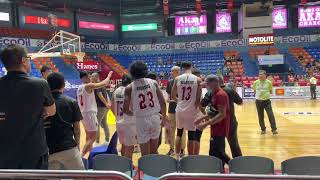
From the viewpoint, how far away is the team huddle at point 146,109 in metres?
5.16

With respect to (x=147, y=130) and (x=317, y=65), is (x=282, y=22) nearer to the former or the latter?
(x=317, y=65)

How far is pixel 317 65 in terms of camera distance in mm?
25578

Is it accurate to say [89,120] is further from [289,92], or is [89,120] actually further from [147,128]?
[289,92]

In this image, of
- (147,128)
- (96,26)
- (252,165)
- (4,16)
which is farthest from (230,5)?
(252,165)

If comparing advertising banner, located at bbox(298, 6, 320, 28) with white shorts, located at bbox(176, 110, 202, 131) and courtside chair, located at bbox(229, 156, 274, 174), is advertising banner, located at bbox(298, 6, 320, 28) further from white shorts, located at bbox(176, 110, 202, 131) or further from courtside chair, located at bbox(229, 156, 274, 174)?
courtside chair, located at bbox(229, 156, 274, 174)

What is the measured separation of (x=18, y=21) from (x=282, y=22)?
58.6 feet

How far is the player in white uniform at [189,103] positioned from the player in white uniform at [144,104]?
1.02 meters

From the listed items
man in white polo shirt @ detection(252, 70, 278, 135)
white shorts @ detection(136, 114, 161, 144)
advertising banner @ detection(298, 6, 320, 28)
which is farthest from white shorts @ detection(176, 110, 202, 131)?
advertising banner @ detection(298, 6, 320, 28)

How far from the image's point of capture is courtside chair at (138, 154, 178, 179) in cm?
386

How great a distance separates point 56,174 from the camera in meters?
2.28

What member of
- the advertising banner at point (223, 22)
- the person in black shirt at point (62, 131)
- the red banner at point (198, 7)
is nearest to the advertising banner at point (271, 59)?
the advertising banner at point (223, 22)

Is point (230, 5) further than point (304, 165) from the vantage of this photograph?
Yes

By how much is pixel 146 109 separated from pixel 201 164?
1.53 metres

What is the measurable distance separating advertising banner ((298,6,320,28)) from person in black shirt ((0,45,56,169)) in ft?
85.2
